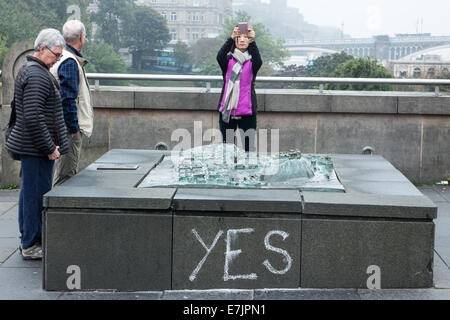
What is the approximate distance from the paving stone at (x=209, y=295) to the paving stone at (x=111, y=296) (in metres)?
0.09

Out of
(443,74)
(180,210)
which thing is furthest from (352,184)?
(443,74)

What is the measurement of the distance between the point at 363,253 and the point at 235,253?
87 cm

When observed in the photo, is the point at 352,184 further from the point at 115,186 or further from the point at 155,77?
the point at 155,77

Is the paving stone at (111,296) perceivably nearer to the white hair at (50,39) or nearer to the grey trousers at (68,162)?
the grey trousers at (68,162)

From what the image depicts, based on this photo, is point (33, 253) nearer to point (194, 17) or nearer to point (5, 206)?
point (5, 206)

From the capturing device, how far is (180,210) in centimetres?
451

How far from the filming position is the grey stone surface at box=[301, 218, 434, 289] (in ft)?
14.7

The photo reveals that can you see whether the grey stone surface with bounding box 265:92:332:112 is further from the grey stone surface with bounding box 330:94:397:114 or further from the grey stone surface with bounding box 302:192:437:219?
the grey stone surface with bounding box 302:192:437:219

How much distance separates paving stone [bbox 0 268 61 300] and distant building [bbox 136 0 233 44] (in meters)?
94.1

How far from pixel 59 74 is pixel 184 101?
3.50 meters

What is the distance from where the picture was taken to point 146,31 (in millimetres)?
79188

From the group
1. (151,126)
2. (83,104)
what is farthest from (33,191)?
(151,126)

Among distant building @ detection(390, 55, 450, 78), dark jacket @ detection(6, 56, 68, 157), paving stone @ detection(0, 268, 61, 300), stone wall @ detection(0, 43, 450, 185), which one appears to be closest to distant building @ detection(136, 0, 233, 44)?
distant building @ detection(390, 55, 450, 78)

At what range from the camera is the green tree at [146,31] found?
247 feet
